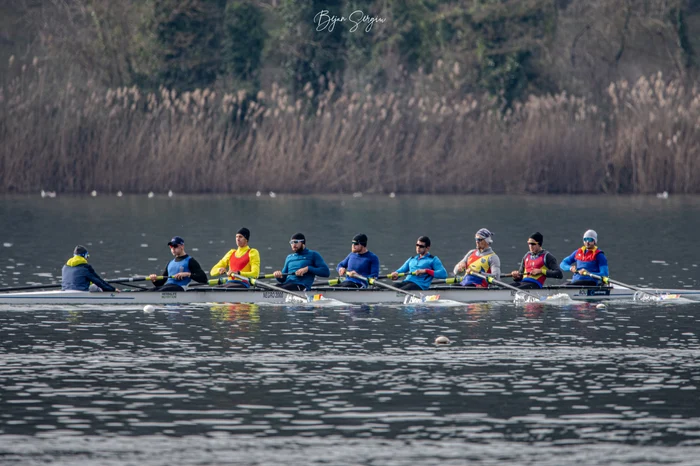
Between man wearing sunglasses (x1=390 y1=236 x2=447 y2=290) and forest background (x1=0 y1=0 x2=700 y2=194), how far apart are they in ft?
75.7

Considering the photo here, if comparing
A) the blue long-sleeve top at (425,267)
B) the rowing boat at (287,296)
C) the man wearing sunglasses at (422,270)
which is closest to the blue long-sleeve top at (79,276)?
the rowing boat at (287,296)

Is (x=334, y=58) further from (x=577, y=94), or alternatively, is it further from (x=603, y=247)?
(x=603, y=247)

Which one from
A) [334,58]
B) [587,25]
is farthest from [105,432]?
[587,25]

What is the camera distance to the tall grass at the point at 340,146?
47.6m

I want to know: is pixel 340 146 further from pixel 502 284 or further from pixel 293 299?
pixel 293 299

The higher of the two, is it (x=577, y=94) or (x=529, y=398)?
(x=577, y=94)

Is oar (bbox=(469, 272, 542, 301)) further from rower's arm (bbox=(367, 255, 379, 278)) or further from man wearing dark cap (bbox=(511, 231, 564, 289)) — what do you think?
rower's arm (bbox=(367, 255, 379, 278))

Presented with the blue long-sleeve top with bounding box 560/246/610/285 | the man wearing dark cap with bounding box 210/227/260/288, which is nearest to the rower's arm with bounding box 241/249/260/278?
the man wearing dark cap with bounding box 210/227/260/288

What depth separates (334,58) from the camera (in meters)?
58.2

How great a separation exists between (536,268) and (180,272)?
656 centimetres

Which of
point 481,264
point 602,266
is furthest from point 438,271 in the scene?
point 602,266

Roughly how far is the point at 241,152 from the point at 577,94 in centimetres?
1638

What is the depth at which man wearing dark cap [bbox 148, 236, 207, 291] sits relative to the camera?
24.8 metres

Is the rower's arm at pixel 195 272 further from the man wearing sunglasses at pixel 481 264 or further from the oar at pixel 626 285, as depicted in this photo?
the oar at pixel 626 285
